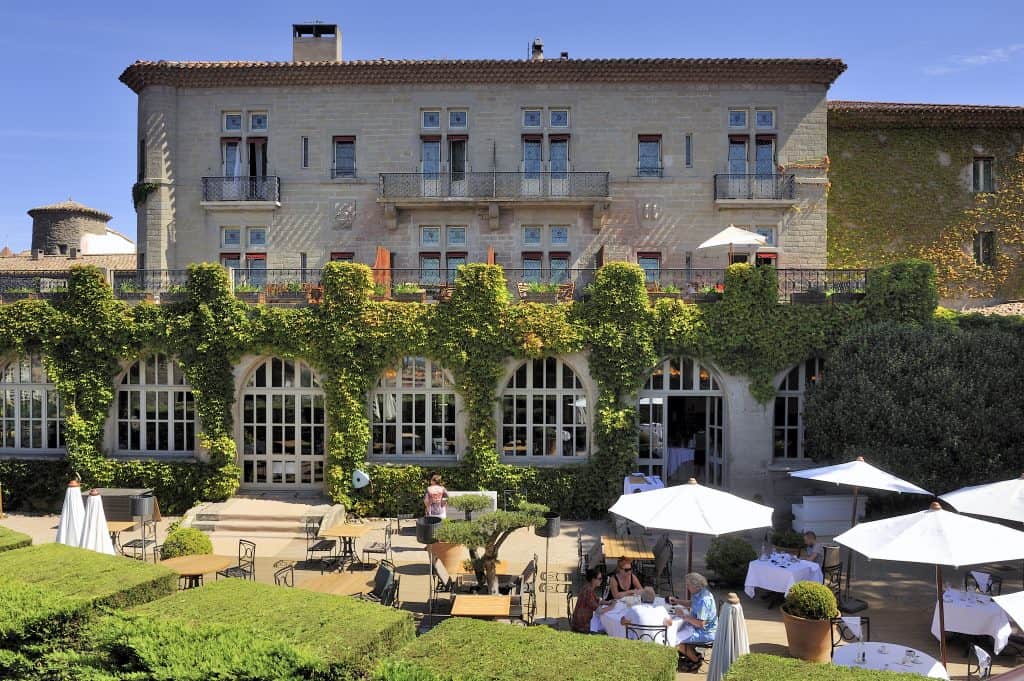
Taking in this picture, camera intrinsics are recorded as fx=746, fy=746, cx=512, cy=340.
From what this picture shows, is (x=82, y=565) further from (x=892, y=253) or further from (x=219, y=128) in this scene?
(x=892, y=253)

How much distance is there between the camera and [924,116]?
24516 millimetres

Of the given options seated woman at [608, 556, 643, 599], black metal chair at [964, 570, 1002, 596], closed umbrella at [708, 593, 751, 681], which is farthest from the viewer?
black metal chair at [964, 570, 1002, 596]

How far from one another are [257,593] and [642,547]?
6.96 m

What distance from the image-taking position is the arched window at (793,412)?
738 inches

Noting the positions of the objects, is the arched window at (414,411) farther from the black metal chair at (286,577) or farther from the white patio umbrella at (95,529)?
the white patio umbrella at (95,529)

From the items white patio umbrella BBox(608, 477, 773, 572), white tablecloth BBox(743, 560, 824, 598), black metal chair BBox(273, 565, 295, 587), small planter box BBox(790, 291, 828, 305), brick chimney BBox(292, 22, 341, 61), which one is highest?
brick chimney BBox(292, 22, 341, 61)

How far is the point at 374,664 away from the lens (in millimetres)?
6883

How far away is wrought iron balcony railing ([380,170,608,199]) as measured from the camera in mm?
23312

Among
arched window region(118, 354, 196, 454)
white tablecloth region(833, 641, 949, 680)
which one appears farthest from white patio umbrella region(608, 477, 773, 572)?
arched window region(118, 354, 196, 454)

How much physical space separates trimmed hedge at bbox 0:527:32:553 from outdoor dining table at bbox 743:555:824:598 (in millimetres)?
10772

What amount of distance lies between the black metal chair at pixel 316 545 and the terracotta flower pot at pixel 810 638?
8115 mm

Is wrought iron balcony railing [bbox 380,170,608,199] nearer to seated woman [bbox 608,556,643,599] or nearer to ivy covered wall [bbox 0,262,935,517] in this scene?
ivy covered wall [bbox 0,262,935,517]

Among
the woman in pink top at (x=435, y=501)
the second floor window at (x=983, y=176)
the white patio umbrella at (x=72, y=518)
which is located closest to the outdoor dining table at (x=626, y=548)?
the woman in pink top at (x=435, y=501)

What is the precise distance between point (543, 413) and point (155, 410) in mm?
10087
